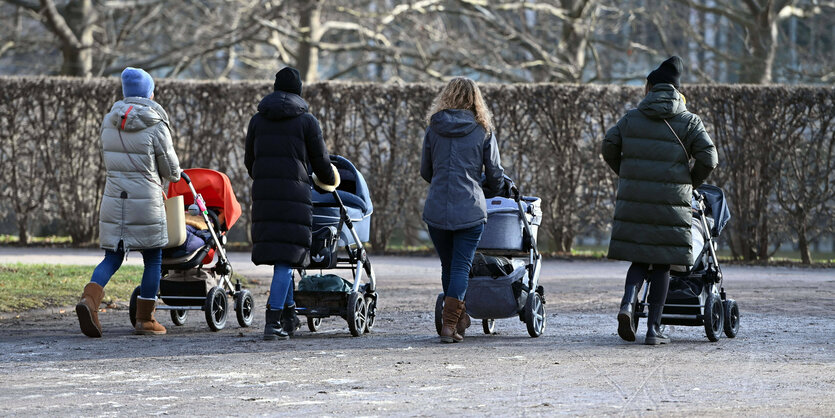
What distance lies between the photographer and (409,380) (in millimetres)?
6773

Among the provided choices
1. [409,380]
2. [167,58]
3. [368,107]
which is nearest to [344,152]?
[368,107]

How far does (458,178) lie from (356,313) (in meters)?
1.24

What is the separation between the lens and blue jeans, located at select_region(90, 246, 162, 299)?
348 inches

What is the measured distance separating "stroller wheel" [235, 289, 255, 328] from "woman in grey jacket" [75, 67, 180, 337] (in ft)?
2.49

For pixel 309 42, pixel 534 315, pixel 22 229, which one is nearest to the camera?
pixel 534 315

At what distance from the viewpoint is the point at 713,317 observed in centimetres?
850

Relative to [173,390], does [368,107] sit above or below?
above

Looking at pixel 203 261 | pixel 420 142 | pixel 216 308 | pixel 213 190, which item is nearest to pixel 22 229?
pixel 420 142

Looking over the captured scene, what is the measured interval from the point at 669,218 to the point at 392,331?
220cm

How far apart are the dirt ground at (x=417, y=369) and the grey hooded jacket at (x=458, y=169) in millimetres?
854

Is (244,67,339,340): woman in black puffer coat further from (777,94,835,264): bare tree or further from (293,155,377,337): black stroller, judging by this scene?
(777,94,835,264): bare tree

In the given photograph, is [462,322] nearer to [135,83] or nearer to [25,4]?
[135,83]

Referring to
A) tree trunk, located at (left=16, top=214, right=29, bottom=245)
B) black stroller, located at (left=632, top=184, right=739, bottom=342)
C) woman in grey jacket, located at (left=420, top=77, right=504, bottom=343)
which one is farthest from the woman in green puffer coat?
tree trunk, located at (left=16, top=214, right=29, bottom=245)

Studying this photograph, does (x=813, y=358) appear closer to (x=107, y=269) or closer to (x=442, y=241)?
(x=442, y=241)
